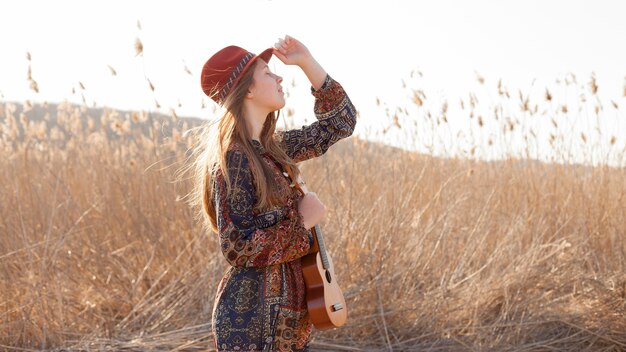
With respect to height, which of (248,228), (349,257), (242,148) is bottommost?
(349,257)

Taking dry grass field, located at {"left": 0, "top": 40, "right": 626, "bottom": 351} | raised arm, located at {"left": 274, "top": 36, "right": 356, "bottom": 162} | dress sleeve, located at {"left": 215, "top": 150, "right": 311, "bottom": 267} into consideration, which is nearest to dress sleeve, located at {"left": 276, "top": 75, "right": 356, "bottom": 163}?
raised arm, located at {"left": 274, "top": 36, "right": 356, "bottom": 162}

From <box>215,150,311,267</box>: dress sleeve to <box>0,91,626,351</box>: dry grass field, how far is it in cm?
151

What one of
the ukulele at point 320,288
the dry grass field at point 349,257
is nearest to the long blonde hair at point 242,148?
the ukulele at point 320,288

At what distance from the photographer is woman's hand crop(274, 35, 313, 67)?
2506 mm

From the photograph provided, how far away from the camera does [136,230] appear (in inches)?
184

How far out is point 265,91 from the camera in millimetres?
2408

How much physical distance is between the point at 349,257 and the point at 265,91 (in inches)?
83.8

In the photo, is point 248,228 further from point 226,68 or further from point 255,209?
point 226,68

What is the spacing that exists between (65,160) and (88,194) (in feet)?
1.58

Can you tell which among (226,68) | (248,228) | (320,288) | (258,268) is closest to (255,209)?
(248,228)

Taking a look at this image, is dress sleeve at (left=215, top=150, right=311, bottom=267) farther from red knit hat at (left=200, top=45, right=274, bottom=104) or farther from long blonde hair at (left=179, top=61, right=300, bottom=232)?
red knit hat at (left=200, top=45, right=274, bottom=104)

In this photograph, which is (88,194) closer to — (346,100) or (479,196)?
(479,196)

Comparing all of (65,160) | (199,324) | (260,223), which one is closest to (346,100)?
(260,223)

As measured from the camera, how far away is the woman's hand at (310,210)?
230 centimetres
